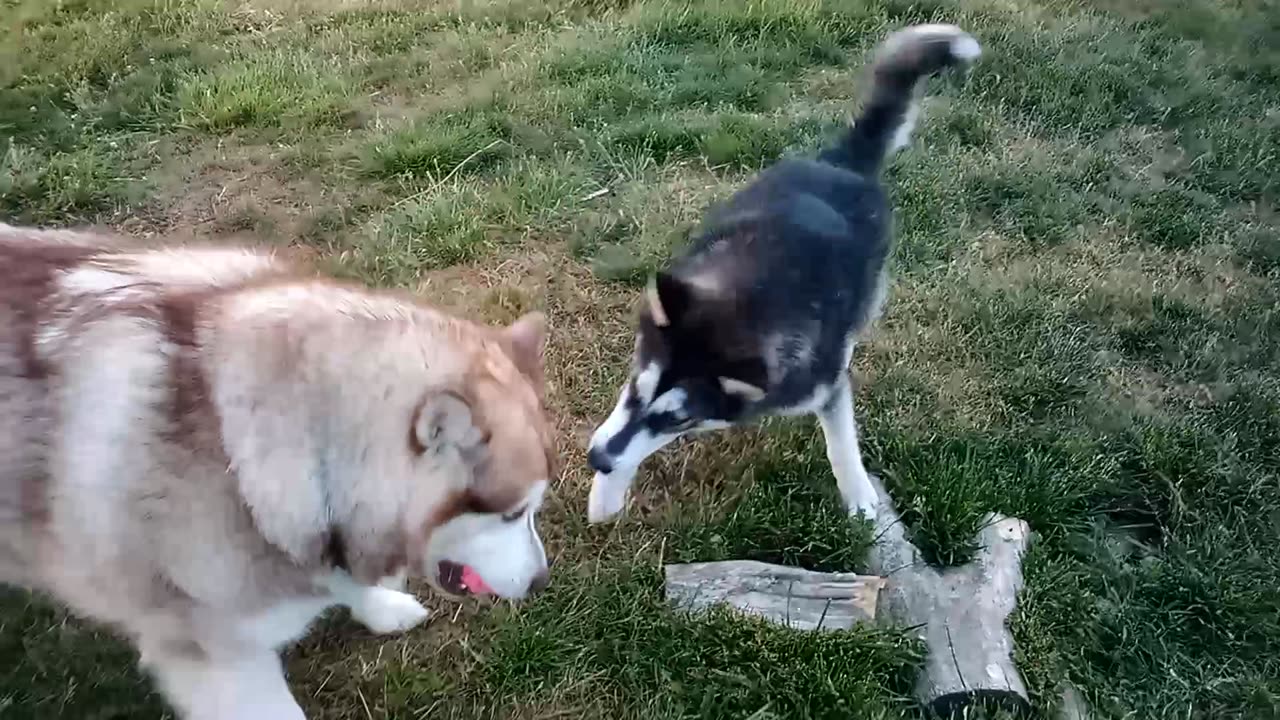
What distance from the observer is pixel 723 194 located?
4.42m

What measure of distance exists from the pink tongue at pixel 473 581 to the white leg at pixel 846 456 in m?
1.27

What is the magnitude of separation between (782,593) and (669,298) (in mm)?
942

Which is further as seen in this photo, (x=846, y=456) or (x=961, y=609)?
(x=846, y=456)

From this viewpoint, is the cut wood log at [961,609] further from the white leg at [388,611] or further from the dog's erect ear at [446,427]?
the dog's erect ear at [446,427]

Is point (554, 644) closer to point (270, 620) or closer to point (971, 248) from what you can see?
point (270, 620)

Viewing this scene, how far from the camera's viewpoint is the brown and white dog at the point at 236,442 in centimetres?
185

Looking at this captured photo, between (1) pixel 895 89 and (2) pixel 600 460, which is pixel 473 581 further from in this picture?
(1) pixel 895 89

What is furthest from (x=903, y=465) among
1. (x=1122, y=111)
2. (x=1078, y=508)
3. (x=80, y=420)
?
(x=1122, y=111)

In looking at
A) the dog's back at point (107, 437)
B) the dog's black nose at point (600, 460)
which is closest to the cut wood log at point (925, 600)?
the dog's black nose at point (600, 460)

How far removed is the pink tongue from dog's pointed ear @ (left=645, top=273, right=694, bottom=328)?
0.88 m

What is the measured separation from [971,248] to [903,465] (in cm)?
147

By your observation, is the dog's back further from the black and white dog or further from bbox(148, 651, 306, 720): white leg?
the black and white dog

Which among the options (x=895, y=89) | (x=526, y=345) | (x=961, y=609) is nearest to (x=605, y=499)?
(x=526, y=345)

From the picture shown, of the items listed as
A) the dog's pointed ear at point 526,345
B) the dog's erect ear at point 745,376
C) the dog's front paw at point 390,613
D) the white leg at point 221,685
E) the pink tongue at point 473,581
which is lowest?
the dog's front paw at point 390,613
